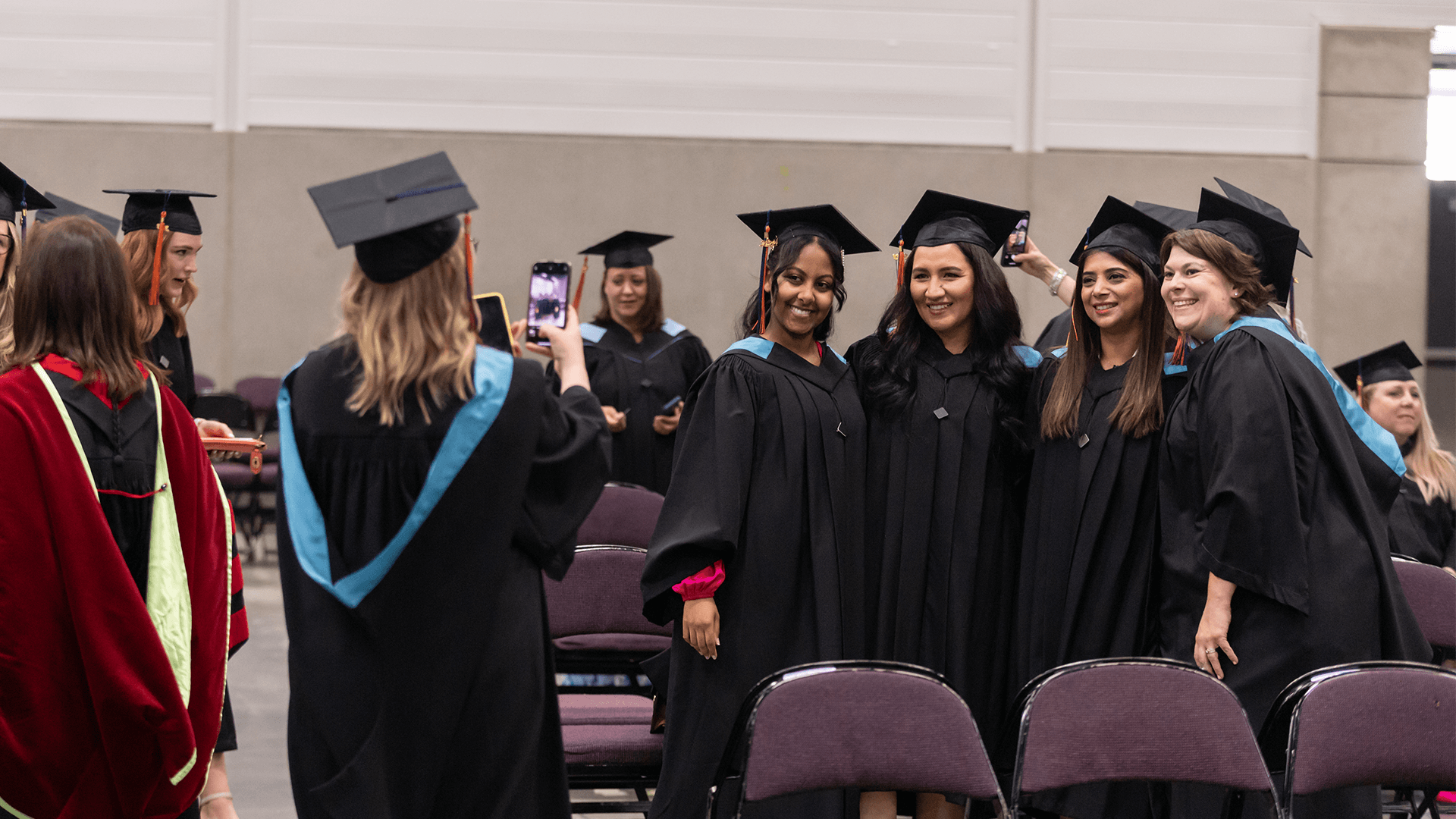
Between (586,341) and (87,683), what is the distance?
3.66 m

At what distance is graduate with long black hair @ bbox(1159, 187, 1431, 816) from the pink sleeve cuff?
1.12 m

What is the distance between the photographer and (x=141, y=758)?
2586 mm

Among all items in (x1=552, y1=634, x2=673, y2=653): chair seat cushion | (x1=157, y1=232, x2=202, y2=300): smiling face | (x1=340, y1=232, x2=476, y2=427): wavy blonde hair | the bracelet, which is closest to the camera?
(x1=340, y1=232, x2=476, y2=427): wavy blonde hair

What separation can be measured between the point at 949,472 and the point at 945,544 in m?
0.19

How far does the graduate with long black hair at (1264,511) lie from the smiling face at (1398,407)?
2.20 m

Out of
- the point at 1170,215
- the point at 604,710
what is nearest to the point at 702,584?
the point at 604,710

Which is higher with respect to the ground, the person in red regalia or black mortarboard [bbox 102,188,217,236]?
black mortarboard [bbox 102,188,217,236]

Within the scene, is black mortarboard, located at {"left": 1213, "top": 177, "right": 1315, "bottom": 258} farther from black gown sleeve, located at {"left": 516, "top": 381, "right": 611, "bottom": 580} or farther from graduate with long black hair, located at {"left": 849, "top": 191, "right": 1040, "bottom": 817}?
black gown sleeve, located at {"left": 516, "top": 381, "right": 611, "bottom": 580}

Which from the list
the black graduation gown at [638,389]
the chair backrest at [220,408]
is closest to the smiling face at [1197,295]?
the chair backrest at [220,408]

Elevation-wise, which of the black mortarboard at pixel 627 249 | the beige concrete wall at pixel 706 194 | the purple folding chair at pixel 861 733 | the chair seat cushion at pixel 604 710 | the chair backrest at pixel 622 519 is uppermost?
the beige concrete wall at pixel 706 194

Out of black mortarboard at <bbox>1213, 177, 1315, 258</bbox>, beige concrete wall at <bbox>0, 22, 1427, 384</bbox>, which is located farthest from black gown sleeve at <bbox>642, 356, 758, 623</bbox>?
beige concrete wall at <bbox>0, 22, 1427, 384</bbox>

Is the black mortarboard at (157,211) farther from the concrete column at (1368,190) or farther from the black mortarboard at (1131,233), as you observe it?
the concrete column at (1368,190)

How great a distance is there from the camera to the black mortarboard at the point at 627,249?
5.92m

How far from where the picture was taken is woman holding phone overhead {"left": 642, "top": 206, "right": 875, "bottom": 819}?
302 cm
